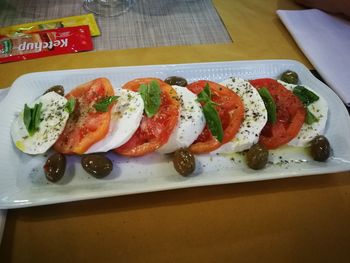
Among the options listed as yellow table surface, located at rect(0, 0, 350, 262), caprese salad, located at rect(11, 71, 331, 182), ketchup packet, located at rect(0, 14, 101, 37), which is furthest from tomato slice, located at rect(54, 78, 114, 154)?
ketchup packet, located at rect(0, 14, 101, 37)

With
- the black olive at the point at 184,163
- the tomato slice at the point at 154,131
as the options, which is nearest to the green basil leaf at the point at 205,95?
the tomato slice at the point at 154,131

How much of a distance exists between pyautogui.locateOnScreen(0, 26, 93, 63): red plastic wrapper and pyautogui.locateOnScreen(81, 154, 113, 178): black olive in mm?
1030

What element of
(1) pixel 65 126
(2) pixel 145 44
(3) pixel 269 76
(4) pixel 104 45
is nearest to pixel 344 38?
(3) pixel 269 76

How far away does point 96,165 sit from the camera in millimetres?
1370

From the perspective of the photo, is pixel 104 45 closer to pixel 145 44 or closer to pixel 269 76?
pixel 145 44

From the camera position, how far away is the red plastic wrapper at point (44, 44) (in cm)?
205

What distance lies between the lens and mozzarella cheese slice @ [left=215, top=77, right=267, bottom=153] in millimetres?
1506

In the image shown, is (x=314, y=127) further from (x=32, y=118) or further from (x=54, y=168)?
(x=32, y=118)

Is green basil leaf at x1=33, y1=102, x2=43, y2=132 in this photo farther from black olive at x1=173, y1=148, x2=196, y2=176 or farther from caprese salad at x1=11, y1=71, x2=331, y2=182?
black olive at x1=173, y1=148, x2=196, y2=176

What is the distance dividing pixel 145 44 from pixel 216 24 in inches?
24.2

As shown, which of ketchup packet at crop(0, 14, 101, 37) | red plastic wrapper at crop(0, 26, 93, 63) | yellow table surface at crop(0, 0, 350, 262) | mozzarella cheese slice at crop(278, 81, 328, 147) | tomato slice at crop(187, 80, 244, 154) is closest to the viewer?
yellow table surface at crop(0, 0, 350, 262)

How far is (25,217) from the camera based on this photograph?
4.36 feet

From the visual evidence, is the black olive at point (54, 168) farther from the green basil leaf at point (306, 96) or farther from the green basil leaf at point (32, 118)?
the green basil leaf at point (306, 96)

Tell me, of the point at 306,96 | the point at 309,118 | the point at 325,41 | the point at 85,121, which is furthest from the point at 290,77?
the point at 85,121
